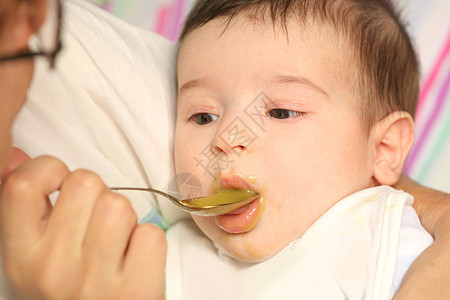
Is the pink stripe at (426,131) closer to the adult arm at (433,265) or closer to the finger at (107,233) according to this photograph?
the adult arm at (433,265)

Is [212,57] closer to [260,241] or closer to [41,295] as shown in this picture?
[260,241]

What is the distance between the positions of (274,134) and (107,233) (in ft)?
1.58

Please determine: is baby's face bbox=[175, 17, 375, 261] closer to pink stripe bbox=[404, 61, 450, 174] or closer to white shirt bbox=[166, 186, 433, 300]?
white shirt bbox=[166, 186, 433, 300]

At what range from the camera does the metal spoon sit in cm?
105

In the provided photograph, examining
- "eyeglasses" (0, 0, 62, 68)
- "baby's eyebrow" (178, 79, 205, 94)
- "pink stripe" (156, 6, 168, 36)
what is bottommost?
"pink stripe" (156, 6, 168, 36)

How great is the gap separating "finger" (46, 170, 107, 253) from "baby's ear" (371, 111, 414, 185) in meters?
0.75

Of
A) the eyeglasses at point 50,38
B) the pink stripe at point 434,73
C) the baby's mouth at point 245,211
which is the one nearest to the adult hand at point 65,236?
the eyeglasses at point 50,38

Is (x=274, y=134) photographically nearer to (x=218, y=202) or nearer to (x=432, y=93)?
(x=218, y=202)

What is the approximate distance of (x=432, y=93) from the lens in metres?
1.89

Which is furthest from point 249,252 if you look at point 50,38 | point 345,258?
point 50,38

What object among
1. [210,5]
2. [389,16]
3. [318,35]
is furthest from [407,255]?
[210,5]

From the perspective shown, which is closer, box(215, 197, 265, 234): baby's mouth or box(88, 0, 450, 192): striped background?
box(215, 197, 265, 234): baby's mouth

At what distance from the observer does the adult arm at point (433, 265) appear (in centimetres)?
95

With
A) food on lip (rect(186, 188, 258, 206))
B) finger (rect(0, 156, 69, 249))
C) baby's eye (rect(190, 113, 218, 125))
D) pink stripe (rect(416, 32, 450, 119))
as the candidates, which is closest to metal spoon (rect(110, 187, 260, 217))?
food on lip (rect(186, 188, 258, 206))
